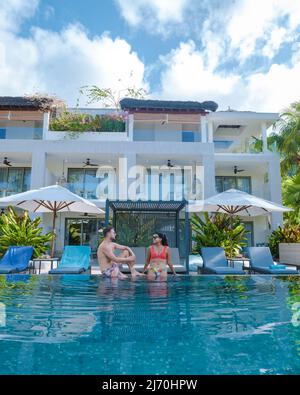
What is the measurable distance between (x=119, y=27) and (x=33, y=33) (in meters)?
4.13

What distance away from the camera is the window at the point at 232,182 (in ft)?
81.8

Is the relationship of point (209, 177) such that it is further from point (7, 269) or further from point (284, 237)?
point (7, 269)

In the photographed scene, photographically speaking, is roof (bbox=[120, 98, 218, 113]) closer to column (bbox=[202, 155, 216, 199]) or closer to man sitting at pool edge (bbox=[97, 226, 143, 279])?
column (bbox=[202, 155, 216, 199])

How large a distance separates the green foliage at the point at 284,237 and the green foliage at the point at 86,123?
38.8 feet

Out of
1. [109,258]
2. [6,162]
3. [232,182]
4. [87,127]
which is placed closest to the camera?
[109,258]

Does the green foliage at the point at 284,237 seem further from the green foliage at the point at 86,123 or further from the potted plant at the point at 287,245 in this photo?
the green foliage at the point at 86,123

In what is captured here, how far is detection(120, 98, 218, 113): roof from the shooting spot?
72.1 feet

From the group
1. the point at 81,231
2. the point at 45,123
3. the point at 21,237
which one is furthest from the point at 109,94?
the point at 21,237

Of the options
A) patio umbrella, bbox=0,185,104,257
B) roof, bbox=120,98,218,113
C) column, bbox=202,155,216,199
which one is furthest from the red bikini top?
roof, bbox=120,98,218,113

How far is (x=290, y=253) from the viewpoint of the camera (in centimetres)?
1583

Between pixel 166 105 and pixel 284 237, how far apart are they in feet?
37.5

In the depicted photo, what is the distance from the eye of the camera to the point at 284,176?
27016 mm

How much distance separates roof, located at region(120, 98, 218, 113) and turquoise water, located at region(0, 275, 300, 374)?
16.4 m
